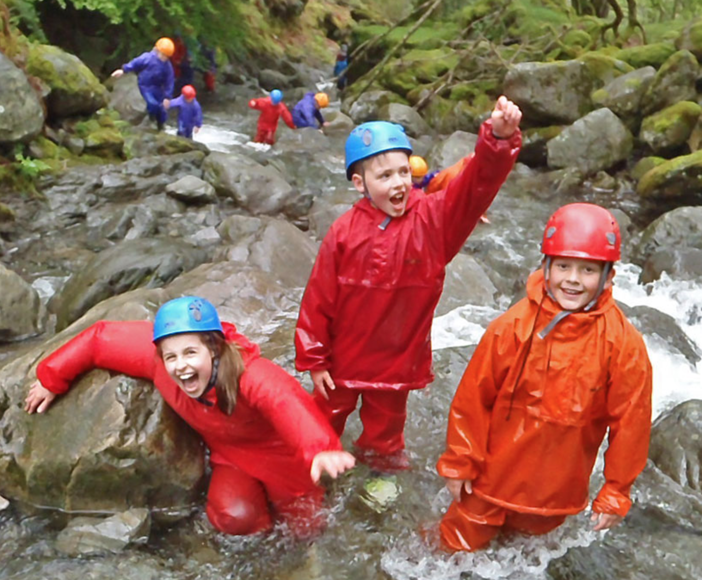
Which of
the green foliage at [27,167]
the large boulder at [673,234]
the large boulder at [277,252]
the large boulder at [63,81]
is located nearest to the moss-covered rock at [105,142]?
the large boulder at [63,81]

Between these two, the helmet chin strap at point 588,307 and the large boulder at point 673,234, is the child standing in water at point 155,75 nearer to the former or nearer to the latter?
the large boulder at point 673,234

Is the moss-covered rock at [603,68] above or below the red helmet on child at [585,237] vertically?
above

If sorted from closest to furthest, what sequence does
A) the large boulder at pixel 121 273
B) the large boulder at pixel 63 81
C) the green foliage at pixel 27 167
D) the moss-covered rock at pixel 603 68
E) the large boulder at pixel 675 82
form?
the large boulder at pixel 121 273 < the green foliage at pixel 27 167 < the large boulder at pixel 63 81 < the large boulder at pixel 675 82 < the moss-covered rock at pixel 603 68

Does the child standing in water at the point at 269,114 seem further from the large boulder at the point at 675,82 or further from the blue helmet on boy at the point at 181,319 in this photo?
the blue helmet on boy at the point at 181,319

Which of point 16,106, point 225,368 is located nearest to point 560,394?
A: point 225,368

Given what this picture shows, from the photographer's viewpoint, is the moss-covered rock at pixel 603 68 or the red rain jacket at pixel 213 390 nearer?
the red rain jacket at pixel 213 390

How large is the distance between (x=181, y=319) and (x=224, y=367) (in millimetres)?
284

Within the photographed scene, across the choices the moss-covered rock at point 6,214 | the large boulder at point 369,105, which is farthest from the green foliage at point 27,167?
the large boulder at point 369,105

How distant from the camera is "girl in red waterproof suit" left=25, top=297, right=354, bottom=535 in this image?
282cm

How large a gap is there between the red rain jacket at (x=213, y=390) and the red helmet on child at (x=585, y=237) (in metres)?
1.27

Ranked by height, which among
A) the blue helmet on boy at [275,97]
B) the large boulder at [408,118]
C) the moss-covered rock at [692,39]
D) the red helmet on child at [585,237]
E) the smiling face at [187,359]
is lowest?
the smiling face at [187,359]

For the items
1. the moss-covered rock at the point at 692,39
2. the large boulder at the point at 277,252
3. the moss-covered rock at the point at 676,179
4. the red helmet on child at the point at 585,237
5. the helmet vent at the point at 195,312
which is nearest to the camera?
the red helmet on child at the point at 585,237

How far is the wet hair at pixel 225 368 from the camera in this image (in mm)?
2883

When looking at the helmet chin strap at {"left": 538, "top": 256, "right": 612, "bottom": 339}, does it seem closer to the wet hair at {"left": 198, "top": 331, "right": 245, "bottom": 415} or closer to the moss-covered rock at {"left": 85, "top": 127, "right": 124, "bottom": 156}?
the wet hair at {"left": 198, "top": 331, "right": 245, "bottom": 415}
